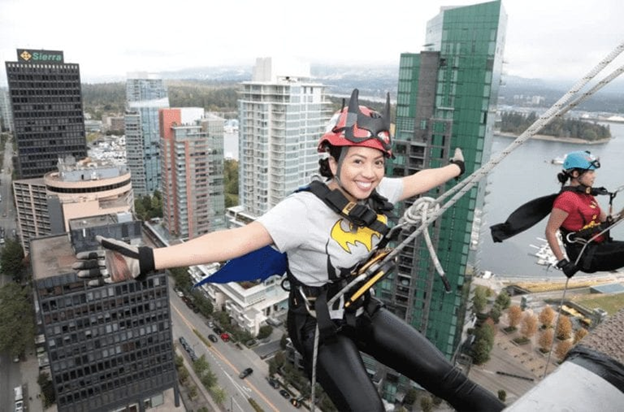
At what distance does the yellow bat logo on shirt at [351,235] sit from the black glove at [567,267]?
78.5 inches

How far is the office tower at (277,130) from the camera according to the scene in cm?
2272

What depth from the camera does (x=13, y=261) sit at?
2611cm

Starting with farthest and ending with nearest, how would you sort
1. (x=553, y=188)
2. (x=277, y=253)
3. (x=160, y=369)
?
(x=553, y=188) → (x=160, y=369) → (x=277, y=253)

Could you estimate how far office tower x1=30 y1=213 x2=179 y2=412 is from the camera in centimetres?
1383

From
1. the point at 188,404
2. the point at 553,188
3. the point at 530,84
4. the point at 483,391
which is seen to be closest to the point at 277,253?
the point at 483,391

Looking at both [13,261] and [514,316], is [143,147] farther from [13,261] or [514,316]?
[514,316]

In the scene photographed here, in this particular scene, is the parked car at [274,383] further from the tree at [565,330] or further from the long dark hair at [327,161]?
the long dark hair at [327,161]

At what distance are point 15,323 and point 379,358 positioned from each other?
71.0 ft

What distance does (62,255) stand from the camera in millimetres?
14852

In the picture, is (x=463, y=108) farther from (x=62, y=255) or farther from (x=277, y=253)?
(x=62, y=255)

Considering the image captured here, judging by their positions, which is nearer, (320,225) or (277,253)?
(320,225)

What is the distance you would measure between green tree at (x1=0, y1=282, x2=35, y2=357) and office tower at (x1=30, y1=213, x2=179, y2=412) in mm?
5559

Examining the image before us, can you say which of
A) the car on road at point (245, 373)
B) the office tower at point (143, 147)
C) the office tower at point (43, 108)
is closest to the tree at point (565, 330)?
the car on road at point (245, 373)

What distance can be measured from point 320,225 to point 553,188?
37.0 metres
